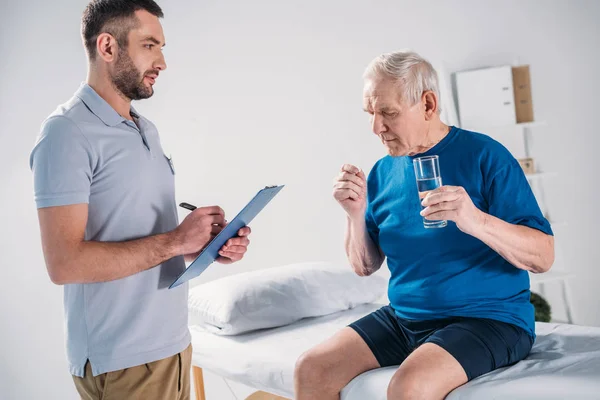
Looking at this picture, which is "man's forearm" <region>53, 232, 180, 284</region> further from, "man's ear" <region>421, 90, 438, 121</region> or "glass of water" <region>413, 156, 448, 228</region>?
"man's ear" <region>421, 90, 438, 121</region>

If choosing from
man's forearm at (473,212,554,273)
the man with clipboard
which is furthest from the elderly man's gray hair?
the man with clipboard

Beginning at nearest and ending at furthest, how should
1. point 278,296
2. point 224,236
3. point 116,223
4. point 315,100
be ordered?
point 116,223, point 224,236, point 278,296, point 315,100

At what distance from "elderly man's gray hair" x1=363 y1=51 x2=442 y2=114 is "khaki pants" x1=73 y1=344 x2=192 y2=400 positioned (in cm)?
90

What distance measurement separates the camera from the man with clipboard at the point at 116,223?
57.5 inches

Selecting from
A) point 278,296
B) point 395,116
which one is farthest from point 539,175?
point 395,116

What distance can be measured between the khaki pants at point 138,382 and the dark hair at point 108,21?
742 mm

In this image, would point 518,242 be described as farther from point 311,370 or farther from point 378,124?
point 311,370

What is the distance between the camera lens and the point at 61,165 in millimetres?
1452

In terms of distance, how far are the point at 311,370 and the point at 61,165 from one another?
87 centimetres

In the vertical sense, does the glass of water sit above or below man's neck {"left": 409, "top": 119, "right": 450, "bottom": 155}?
below

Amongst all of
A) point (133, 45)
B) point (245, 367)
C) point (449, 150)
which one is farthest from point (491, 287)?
point (133, 45)

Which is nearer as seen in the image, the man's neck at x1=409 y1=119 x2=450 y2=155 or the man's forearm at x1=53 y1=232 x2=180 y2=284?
the man's forearm at x1=53 y1=232 x2=180 y2=284

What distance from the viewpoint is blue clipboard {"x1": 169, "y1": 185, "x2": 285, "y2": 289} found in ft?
5.24

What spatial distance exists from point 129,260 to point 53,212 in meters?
0.19
